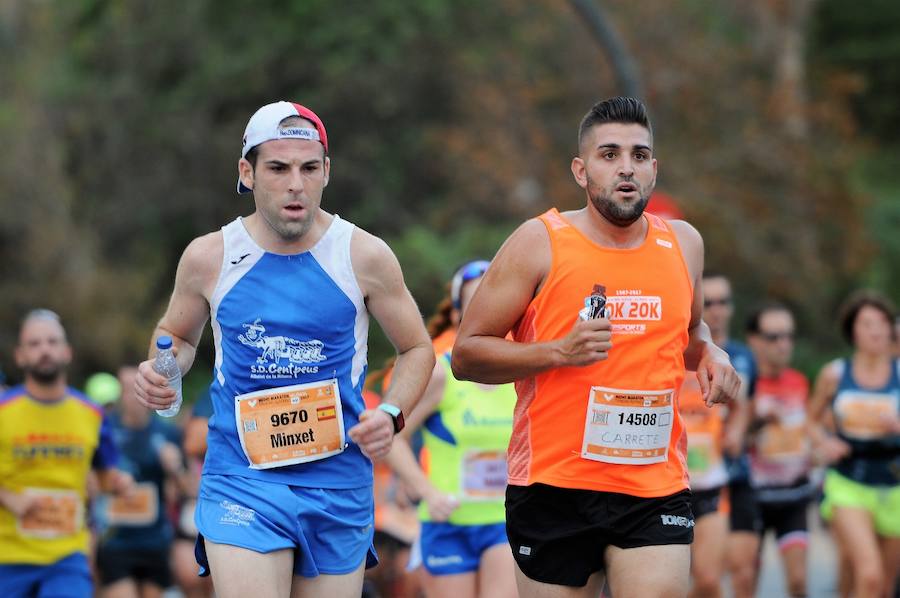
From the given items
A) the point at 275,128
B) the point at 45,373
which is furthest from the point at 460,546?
the point at 45,373

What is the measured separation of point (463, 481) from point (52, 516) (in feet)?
9.16

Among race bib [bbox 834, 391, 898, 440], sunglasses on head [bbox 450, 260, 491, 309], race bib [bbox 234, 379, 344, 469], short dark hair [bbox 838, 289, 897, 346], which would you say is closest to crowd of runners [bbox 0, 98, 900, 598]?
race bib [bbox 234, 379, 344, 469]

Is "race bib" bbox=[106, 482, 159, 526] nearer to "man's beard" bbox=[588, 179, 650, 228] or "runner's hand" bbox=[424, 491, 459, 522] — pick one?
"runner's hand" bbox=[424, 491, 459, 522]

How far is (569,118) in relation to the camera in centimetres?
3066

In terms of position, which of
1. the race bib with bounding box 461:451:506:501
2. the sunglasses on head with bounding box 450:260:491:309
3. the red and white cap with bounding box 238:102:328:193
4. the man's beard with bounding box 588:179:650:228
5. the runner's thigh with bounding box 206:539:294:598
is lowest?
the runner's thigh with bounding box 206:539:294:598

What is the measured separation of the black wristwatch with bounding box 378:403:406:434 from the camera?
233 inches

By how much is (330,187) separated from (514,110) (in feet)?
20.4

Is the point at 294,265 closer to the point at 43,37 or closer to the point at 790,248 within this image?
the point at 790,248

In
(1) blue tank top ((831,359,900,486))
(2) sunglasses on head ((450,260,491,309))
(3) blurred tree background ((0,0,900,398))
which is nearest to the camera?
(2) sunglasses on head ((450,260,491,309))

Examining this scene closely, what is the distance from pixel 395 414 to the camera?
595 centimetres

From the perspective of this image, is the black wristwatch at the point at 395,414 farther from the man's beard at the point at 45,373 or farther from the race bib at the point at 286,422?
the man's beard at the point at 45,373

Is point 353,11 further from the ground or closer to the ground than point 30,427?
further from the ground

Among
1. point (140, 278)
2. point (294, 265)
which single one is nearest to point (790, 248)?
point (140, 278)

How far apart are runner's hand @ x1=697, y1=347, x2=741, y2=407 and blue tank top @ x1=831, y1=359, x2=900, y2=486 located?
5.56 meters
